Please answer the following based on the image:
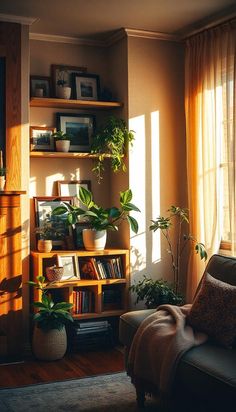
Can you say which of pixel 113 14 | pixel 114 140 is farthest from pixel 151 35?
pixel 114 140

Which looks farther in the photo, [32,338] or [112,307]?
[112,307]

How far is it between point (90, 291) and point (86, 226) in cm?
56

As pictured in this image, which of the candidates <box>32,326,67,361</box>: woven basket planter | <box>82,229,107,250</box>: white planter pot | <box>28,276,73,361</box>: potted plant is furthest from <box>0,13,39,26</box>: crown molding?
<box>32,326,67,361</box>: woven basket planter

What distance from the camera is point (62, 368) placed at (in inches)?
167

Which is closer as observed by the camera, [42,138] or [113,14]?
[113,14]

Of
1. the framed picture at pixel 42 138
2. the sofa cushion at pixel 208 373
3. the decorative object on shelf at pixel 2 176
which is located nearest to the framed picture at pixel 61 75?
the framed picture at pixel 42 138

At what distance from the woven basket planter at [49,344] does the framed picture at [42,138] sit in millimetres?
1511

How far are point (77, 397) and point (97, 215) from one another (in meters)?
1.53

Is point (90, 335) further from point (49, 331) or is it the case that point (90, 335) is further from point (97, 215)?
point (97, 215)

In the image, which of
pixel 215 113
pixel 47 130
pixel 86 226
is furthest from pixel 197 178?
pixel 47 130

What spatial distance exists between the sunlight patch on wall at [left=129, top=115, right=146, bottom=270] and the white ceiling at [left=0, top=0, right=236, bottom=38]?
2.56 feet

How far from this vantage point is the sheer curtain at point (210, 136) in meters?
4.39

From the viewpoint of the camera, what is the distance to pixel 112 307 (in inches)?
191

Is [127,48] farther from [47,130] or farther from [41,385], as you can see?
[41,385]
